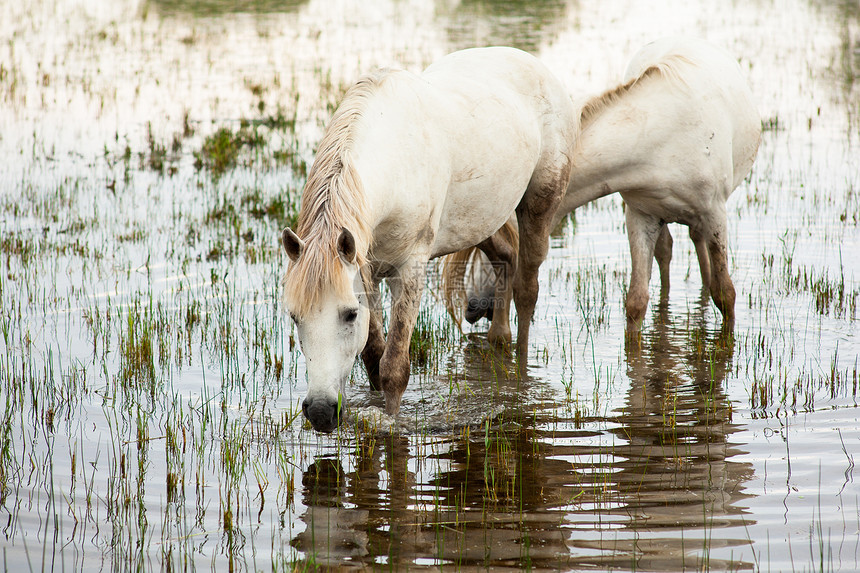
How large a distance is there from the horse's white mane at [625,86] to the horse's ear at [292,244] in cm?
319

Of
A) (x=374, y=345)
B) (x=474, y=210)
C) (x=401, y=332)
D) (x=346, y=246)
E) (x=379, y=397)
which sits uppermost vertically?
(x=474, y=210)

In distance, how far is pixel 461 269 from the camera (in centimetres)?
679

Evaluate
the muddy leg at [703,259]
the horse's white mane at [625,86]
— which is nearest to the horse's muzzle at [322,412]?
the horse's white mane at [625,86]

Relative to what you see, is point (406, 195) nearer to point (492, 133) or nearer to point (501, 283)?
point (492, 133)

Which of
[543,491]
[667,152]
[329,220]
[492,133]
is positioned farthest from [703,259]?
[329,220]

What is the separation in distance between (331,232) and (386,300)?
367 centimetres

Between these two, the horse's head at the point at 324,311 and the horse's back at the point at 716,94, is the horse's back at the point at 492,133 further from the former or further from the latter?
the horse's head at the point at 324,311

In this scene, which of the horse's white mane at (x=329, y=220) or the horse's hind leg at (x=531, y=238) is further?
the horse's hind leg at (x=531, y=238)

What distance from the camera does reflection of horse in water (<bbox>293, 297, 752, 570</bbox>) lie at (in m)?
3.31

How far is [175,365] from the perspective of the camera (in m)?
5.60

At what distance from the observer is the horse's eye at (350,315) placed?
3.76m

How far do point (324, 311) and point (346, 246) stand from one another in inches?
11.3

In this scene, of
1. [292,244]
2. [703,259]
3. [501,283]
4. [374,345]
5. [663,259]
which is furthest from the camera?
[663,259]

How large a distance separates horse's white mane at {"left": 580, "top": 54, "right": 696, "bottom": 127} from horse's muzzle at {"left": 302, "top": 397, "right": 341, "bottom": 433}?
10.9ft
